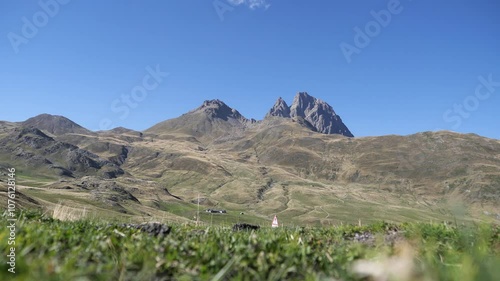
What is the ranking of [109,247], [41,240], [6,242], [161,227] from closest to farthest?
1. [6,242]
2. [41,240]
3. [109,247]
4. [161,227]

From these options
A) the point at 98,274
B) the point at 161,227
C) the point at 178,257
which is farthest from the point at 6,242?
the point at 161,227

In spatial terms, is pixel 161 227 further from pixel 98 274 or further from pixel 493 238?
pixel 493 238

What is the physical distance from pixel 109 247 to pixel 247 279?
9.22 feet

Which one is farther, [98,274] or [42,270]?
[98,274]

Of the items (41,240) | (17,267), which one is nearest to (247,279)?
(17,267)

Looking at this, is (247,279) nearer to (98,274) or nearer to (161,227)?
(98,274)

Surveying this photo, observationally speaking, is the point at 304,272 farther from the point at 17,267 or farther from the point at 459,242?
the point at 459,242

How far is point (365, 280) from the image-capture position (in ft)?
14.1

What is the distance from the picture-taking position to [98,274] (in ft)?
13.4

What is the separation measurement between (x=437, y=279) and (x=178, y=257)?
311 cm

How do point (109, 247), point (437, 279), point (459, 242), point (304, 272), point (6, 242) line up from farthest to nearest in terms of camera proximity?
1. point (459, 242)
2. point (109, 247)
3. point (6, 242)
4. point (304, 272)
5. point (437, 279)

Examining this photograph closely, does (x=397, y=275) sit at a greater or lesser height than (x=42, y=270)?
greater

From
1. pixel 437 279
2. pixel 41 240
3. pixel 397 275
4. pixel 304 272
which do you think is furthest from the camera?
pixel 41 240

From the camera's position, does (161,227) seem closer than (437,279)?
No
